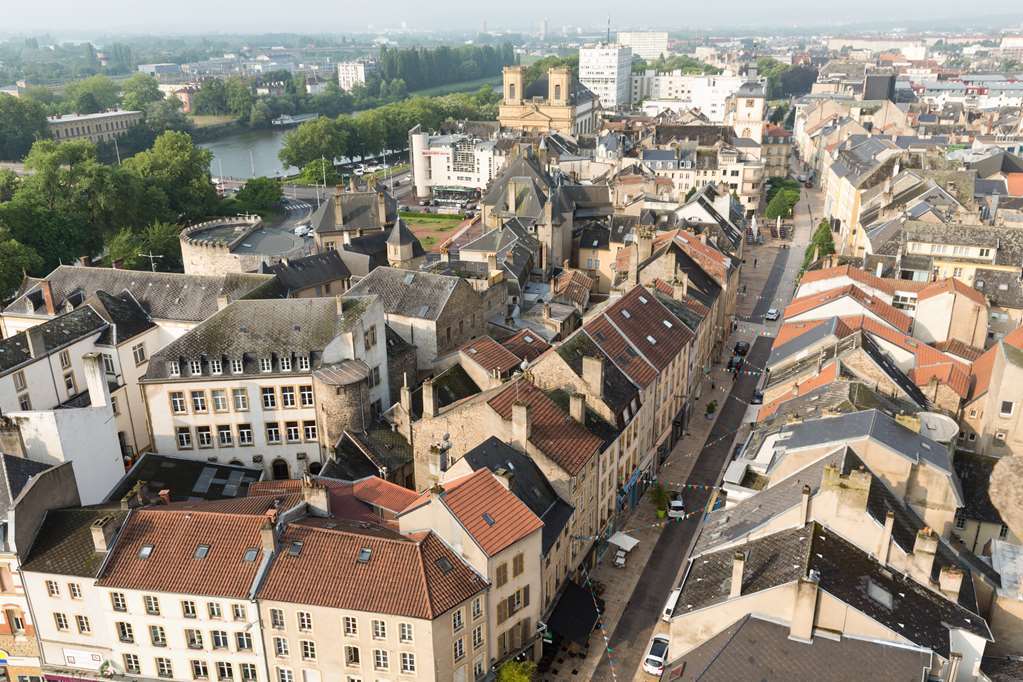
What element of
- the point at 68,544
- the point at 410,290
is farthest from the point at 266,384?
the point at 68,544

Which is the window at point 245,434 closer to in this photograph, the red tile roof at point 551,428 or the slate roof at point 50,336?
the slate roof at point 50,336

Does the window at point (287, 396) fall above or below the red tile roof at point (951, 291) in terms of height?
below

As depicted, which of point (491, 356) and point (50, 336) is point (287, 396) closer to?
point (491, 356)

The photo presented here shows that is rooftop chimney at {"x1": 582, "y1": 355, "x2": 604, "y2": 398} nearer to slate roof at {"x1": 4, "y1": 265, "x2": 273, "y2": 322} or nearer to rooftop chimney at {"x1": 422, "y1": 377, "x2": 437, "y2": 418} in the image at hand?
rooftop chimney at {"x1": 422, "y1": 377, "x2": 437, "y2": 418}

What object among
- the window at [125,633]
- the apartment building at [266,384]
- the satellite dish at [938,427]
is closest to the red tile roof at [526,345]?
the apartment building at [266,384]

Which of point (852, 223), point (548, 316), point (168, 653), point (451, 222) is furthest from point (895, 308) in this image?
point (451, 222)
